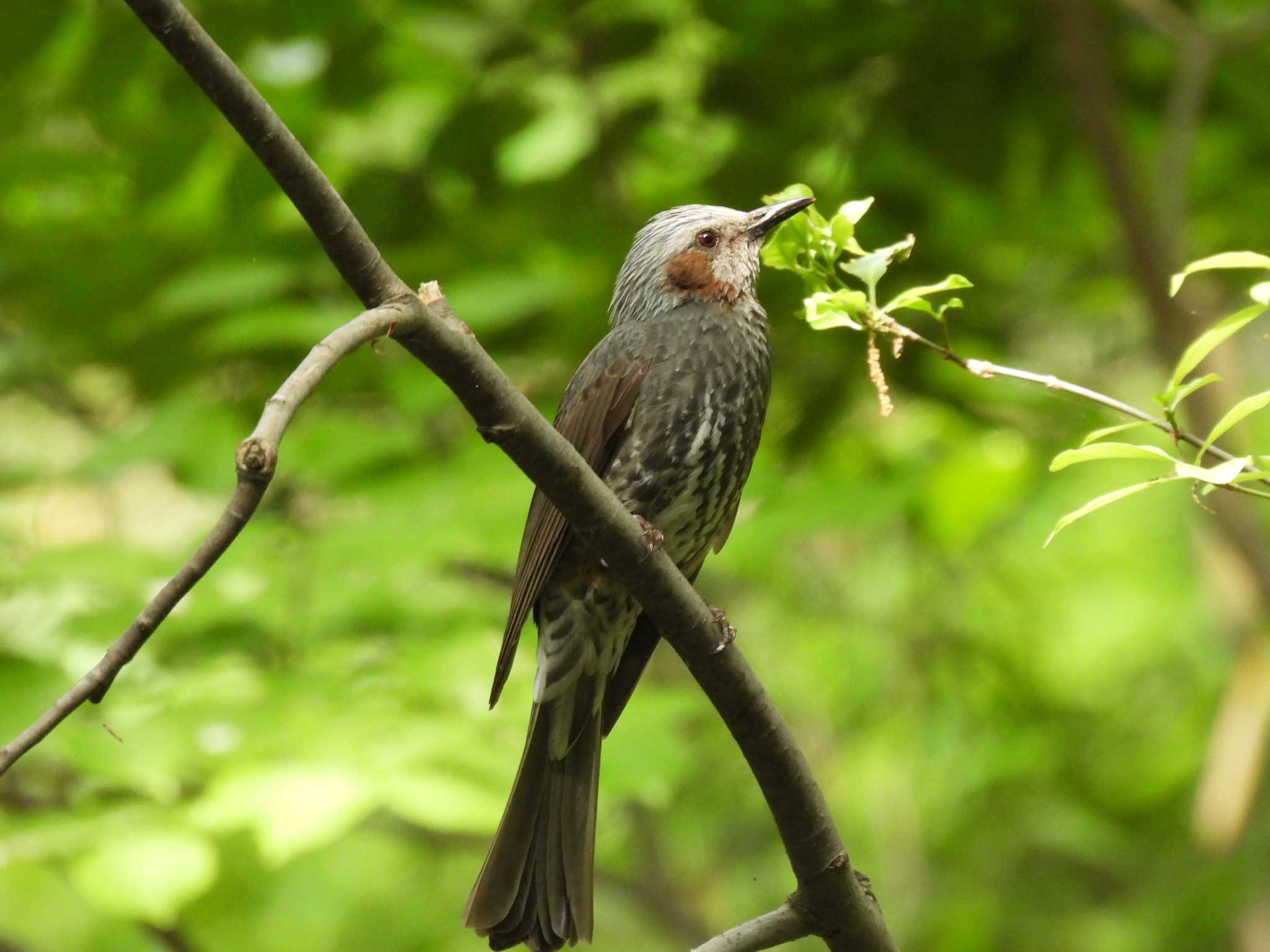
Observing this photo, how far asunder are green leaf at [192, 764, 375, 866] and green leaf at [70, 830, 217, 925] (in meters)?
0.07

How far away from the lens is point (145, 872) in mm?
2627

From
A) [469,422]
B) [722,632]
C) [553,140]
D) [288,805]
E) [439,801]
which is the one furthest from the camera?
[469,422]

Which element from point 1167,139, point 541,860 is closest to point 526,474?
point 541,860

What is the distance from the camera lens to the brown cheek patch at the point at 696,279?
3.13 m

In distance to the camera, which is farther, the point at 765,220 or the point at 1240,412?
the point at 765,220

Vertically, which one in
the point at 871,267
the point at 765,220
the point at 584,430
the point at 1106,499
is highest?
the point at 765,220

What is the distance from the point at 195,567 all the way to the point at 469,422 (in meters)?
2.94

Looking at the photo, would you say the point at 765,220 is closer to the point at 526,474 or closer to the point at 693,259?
the point at 693,259

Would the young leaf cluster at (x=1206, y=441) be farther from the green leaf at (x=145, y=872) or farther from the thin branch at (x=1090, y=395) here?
the green leaf at (x=145, y=872)

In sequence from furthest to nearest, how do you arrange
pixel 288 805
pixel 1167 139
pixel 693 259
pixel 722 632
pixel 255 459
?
pixel 1167 139
pixel 693 259
pixel 288 805
pixel 722 632
pixel 255 459

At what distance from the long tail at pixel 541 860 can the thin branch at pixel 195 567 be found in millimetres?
1489

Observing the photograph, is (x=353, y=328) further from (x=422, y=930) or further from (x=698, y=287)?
(x=422, y=930)

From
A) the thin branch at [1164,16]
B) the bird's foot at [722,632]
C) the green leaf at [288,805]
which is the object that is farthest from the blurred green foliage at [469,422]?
the bird's foot at [722,632]

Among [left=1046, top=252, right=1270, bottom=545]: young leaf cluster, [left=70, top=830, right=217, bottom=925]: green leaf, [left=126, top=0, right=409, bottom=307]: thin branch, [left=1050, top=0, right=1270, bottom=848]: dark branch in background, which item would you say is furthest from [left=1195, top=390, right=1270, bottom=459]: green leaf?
[left=1050, top=0, right=1270, bottom=848]: dark branch in background
